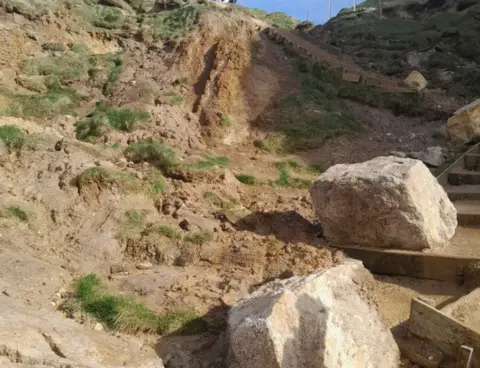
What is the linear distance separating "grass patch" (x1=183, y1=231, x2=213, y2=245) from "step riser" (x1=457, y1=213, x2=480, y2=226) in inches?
139

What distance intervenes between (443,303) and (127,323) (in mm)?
3381

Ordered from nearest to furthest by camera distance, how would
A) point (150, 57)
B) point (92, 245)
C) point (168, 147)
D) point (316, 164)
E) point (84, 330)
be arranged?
point (84, 330) → point (92, 245) → point (168, 147) → point (316, 164) → point (150, 57)

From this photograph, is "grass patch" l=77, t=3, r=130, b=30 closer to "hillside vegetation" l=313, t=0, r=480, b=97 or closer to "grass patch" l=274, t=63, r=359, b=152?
"grass patch" l=274, t=63, r=359, b=152

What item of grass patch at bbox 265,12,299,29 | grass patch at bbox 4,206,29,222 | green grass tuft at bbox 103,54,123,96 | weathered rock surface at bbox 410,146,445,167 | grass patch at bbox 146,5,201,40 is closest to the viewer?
grass patch at bbox 4,206,29,222

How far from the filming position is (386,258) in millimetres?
6543

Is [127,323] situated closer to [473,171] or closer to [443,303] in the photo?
[443,303]

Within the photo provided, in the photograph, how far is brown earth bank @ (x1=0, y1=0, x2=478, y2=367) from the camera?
607cm

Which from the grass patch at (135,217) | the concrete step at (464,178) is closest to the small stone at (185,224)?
the grass patch at (135,217)

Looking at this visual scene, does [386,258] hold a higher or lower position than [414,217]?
lower

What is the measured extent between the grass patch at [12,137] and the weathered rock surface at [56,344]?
353 cm

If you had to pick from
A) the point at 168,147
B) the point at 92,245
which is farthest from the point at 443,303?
the point at 168,147

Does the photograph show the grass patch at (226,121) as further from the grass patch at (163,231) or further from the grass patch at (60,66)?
the grass patch at (163,231)

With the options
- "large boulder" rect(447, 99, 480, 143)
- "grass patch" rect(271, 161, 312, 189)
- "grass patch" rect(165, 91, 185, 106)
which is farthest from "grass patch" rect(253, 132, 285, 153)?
"large boulder" rect(447, 99, 480, 143)

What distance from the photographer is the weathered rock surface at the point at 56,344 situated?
3961 mm
